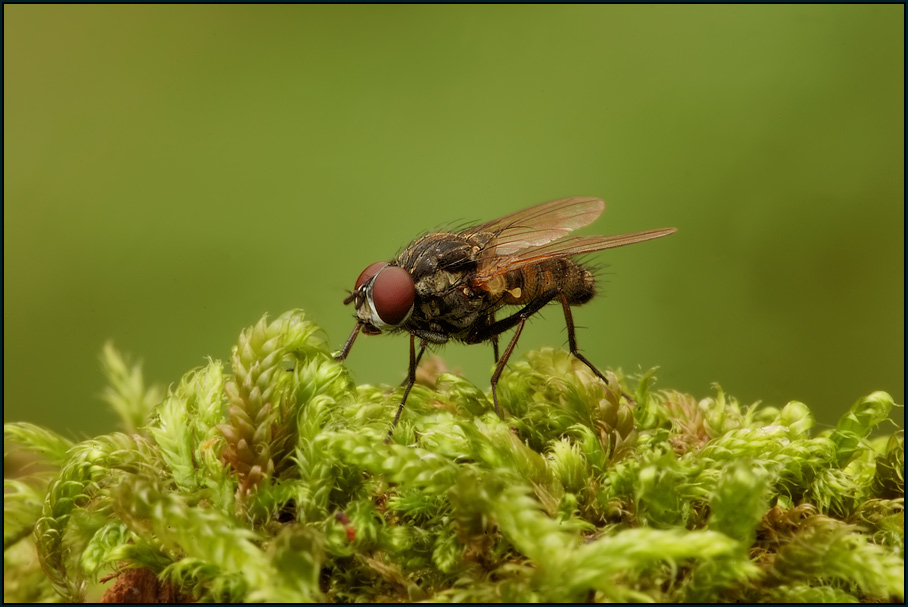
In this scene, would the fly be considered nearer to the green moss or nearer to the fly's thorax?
the fly's thorax

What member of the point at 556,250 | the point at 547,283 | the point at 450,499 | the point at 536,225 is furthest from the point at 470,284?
the point at 450,499

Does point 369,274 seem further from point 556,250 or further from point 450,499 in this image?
point 450,499

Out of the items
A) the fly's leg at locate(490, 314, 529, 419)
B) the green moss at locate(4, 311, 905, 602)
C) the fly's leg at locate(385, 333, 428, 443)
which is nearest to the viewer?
the green moss at locate(4, 311, 905, 602)

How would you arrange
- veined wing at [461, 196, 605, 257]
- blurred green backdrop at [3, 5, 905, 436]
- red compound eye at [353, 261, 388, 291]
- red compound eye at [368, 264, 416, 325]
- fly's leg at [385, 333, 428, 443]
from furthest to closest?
1. blurred green backdrop at [3, 5, 905, 436]
2. veined wing at [461, 196, 605, 257]
3. red compound eye at [353, 261, 388, 291]
4. red compound eye at [368, 264, 416, 325]
5. fly's leg at [385, 333, 428, 443]

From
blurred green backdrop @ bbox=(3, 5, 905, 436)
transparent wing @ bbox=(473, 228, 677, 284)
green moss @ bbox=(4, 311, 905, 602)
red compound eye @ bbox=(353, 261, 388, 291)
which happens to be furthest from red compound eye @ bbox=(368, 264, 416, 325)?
blurred green backdrop @ bbox=(3, 5, 905, 436)

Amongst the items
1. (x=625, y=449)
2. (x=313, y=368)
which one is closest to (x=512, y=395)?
(x=625, y=449)

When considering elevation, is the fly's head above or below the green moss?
above

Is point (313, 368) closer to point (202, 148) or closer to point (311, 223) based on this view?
point (311, 223)
